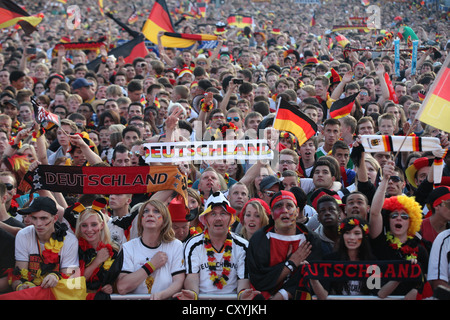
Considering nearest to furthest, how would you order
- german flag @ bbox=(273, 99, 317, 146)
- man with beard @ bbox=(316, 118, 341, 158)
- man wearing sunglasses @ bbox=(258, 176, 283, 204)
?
man wearing sunglasses @ bbox=(258, 176, 283, 204) → german flag @ bbox=(273, 99, 317, 146) → man with beard @ bbox=(316, 118, 341, 158)

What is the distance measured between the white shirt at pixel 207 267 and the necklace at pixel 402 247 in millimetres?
1227

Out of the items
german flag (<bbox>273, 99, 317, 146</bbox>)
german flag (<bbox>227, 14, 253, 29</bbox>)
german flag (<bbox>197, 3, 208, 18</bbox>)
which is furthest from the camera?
german flag (<bbox>197, 3, 208, 18</bbox>)

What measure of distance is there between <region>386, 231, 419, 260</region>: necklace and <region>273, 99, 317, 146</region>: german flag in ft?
9.01

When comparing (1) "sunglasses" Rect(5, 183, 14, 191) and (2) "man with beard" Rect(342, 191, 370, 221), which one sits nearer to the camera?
(2) "man with beard" Rect(342, 191, 370, 221)

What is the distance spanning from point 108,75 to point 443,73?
10964 millimetres

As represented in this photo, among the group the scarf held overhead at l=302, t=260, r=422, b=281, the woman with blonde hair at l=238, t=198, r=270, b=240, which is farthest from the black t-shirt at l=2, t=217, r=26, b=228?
the scarf held overhead at l=302, t=260, r=422, b=281

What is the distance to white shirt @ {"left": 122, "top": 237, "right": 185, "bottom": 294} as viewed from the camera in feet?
17.8

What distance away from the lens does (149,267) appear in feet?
17.5

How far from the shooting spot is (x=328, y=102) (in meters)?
11.6

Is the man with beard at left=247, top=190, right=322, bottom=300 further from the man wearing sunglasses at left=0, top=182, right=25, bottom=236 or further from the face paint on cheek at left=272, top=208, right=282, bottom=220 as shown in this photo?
the man wearing sunglasses at left=0, top=182, right=25, bottom=236

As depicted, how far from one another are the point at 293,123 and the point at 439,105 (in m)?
2.54

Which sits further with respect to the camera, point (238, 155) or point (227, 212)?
point (238, 155)

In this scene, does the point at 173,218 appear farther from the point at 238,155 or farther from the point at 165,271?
the point at 238,155
